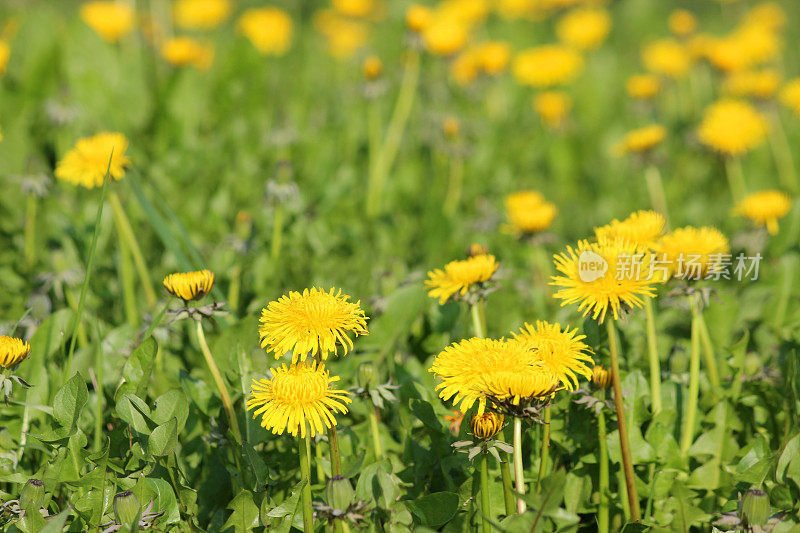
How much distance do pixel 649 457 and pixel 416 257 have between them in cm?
139

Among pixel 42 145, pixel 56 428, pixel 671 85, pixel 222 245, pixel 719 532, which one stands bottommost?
pixel 719 532

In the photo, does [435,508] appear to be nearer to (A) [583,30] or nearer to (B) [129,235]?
(B) [129,235]

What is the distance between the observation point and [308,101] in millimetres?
4250

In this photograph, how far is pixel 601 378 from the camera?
141 cm

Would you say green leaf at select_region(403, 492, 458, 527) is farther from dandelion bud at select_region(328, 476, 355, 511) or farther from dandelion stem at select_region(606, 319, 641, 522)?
dandelion stem at select_region(606, 319, 641, 522)

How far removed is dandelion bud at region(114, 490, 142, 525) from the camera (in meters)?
1.21

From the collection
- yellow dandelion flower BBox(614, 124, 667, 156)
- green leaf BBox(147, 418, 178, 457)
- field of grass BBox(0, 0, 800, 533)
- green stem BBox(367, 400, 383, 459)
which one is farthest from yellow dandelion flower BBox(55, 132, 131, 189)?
yellow dandelion flower BBox(614, 124, 667, 156)

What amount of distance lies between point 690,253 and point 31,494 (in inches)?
52.2

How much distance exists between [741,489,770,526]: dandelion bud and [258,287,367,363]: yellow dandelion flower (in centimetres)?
68

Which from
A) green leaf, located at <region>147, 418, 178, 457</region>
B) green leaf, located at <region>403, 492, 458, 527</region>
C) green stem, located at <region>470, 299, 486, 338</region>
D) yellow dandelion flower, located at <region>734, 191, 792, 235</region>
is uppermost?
yellow dandelion flower, located at <region>734, 191, 792, 235</region>

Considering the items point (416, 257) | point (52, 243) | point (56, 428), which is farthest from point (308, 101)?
point (56, 428)

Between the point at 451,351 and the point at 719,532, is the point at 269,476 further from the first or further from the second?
the point at 719,532

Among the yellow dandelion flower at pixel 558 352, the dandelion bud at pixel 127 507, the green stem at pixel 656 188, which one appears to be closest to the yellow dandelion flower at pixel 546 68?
the green stem at pixel 656 188

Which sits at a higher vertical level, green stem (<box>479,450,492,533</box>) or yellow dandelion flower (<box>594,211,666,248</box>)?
yellow dandelion flower (<box>594,211,666,248</box>)
